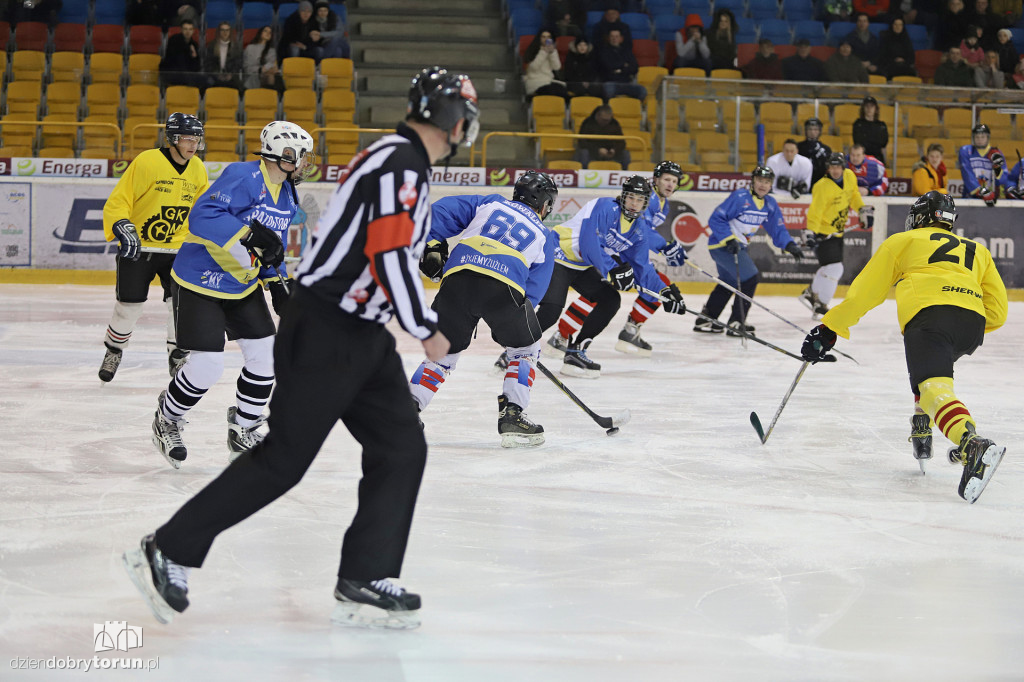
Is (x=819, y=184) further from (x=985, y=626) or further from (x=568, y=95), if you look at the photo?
(x=985, y=626)

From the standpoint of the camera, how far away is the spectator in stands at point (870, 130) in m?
11.3

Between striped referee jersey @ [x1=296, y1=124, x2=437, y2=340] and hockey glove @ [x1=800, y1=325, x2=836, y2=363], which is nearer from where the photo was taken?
striped referee jersey @ [x1=296, y1=124, x2=437, y2=340]

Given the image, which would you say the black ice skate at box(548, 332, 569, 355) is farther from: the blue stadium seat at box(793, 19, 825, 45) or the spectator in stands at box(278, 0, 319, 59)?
the blue stadium seat at box(793, 19, 825, 45)

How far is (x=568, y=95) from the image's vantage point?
12.1 meters

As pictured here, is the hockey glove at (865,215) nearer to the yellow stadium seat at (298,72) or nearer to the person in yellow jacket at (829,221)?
the person in yellow jacket at (829,221)

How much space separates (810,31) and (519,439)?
428 inches

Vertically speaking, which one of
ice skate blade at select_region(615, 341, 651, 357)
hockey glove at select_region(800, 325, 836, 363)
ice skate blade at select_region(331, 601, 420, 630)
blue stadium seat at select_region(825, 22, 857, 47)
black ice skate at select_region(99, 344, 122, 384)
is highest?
blue stadium seat at select_region(825, 22, 857, 47)

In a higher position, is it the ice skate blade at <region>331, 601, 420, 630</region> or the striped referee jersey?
the striped referee jersey

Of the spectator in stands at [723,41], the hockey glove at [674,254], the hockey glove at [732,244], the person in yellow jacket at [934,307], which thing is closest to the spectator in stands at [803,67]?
the spectator in stands at [723,41]

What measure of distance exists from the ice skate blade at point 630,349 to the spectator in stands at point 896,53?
23.6ft

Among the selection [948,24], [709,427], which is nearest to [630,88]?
[948,24]

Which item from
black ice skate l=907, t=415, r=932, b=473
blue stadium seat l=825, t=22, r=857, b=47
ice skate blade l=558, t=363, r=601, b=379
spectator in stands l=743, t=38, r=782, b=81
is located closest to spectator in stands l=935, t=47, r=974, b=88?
blue stadium seat l=825, t=22, r=857, b=47

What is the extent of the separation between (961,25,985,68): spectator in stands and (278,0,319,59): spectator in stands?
24.8ft

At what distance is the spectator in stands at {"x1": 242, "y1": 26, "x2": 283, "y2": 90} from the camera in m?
11.8
